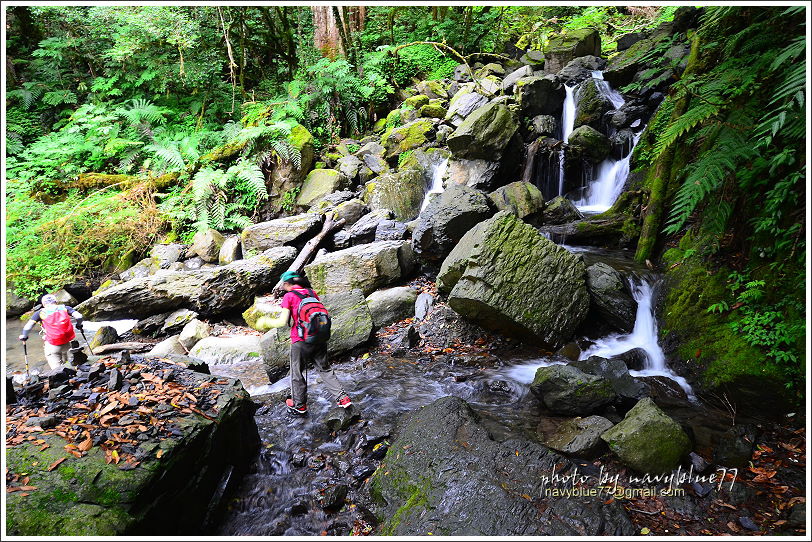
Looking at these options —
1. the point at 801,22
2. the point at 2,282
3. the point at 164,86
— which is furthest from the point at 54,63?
the point at 801,22

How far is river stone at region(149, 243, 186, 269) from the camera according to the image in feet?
35.0

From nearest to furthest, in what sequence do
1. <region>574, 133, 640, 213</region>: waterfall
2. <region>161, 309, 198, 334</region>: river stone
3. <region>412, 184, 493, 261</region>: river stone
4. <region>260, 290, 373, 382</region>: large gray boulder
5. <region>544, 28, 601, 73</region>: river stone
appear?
<region>260, 290, 373, 382</region>: large gray boulder, <region>412, 184, 493, 261</region>: river stone, <region>161, 309, 198, 334</region>: river stone, <region>574, 133, 640, 213</region>: waterfall, <region>544, 28, 601, 73</region>: river stone

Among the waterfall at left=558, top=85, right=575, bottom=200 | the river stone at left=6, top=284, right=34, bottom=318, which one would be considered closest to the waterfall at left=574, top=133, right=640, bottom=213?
the waterfall at left=558, top=85, right=575, bottom=200

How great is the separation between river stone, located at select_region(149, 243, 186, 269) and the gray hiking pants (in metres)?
7.63

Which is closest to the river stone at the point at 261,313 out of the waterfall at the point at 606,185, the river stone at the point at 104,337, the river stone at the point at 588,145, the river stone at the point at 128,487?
the river stone at the point at 104,337

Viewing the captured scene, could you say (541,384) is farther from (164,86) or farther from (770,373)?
(164,86)

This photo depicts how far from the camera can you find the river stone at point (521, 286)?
19.3 feet

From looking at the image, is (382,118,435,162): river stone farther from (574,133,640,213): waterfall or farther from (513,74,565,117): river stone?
(574,133,640,213): waterfall

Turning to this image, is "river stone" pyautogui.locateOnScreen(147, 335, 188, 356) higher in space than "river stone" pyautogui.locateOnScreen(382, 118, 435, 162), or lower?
lower

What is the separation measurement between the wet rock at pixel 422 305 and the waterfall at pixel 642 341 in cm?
278

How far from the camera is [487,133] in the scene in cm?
998

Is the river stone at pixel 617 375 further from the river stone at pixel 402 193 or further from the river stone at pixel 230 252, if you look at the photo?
the river stone at pixel 230 252

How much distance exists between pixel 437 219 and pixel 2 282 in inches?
254

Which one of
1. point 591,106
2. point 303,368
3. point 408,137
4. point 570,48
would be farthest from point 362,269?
point 570,48
